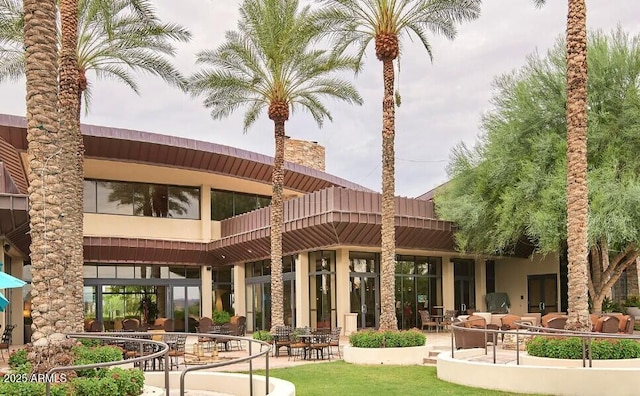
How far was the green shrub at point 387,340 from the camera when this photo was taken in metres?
19.7

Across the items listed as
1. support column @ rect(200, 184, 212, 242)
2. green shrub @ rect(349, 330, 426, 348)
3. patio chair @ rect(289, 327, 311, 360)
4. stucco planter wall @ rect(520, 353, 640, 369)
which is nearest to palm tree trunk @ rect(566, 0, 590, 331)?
stucco planter wall @ rect(520, 353, 640, 369)

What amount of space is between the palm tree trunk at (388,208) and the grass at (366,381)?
2.05 meters

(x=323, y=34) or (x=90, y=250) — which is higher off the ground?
(x=323, y=34)

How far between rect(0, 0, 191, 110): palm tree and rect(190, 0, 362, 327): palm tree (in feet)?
5.69

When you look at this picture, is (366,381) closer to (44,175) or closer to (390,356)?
(390,356)

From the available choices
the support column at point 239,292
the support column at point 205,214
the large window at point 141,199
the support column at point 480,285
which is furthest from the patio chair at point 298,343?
the support column at point 480,285

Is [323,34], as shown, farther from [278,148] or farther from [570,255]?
[570,255]

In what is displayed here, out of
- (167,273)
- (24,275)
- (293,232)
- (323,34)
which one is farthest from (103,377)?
(167,273)

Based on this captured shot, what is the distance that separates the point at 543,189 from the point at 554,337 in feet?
34.9

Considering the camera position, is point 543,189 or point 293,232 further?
point 293,232

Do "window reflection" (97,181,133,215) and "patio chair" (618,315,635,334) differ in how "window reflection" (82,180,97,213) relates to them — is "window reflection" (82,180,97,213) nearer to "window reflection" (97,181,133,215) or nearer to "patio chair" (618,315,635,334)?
"window reflection" (97,181,133,215)

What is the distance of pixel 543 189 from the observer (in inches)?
981

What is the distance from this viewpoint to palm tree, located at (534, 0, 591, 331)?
15.6 m

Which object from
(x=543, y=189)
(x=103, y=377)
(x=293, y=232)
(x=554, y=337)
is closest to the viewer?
(x=103, y=377)
